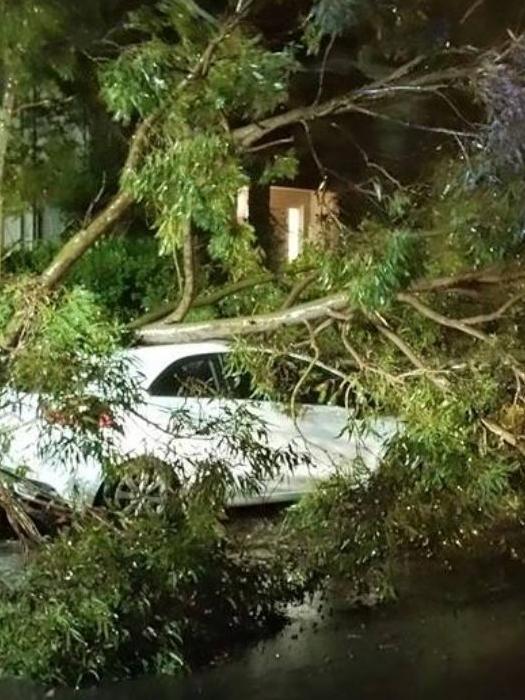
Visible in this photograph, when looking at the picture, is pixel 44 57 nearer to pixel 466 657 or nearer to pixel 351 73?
pixel 351 73

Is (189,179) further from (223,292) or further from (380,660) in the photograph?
(380,660)

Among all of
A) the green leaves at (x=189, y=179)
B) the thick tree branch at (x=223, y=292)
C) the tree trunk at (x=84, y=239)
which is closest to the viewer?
the green leaves at (x=189, y=179)

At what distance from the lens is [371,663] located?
26.4 ft

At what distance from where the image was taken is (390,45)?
8.82 m

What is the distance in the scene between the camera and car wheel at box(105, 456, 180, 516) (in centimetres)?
810

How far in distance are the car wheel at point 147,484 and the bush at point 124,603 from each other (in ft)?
0.40

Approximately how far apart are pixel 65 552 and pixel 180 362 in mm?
2843

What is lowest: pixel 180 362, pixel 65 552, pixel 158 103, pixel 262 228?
pixel 65 552

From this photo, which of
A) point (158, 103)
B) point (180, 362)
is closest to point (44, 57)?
point (158, 103)

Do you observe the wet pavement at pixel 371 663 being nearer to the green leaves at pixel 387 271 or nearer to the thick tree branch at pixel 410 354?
the thick tree branch at pixel 410 354

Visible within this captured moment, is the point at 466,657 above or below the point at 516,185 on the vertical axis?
below

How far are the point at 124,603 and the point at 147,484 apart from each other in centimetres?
82

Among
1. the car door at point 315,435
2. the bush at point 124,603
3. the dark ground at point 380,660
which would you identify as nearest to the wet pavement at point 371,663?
the dark ground at point 380,660

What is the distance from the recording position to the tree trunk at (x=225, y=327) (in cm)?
860
